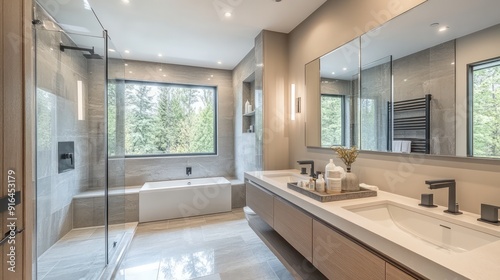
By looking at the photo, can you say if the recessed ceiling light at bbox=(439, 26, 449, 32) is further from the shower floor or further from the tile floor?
the shower floor

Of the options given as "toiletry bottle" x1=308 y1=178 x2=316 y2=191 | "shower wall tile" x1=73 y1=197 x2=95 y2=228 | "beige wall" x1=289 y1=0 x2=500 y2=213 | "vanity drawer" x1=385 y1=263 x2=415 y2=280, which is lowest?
"shower wall tile" x1=73 y1=197 x2=95 y2=228

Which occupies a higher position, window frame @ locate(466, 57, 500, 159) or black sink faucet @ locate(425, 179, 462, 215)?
window frame @ locate(466, 57, 500, 159)

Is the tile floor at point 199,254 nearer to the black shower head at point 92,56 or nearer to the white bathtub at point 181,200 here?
the white bathtub at point 181,200

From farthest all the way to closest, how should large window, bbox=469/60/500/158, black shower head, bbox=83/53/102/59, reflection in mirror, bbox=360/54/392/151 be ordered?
black shower head, bbox=83/53/102/59 < reflection in mirror, bbox=360/54/392/151 < large window, bbox=469/60/500/158

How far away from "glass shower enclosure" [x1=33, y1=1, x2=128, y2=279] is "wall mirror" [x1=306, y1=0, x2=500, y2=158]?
2.85 m

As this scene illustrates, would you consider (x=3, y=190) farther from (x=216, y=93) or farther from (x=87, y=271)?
(x=216, y=93)

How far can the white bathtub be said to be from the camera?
3291 mm

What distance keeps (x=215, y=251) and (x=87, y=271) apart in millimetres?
1260

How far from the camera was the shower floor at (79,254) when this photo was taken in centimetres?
195

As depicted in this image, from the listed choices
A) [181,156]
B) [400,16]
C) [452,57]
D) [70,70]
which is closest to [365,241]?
[452,57]

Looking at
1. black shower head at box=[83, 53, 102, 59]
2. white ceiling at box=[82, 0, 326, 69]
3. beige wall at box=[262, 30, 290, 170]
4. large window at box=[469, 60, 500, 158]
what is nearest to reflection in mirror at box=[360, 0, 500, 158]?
large window at box=[469, 60, 500, 158]

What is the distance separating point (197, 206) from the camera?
3543mm

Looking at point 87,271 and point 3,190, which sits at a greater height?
point 3,190

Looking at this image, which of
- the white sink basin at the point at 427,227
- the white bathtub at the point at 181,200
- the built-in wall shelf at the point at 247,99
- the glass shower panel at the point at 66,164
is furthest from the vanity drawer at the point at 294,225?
the built-in wall shelf at the point at 247,99
